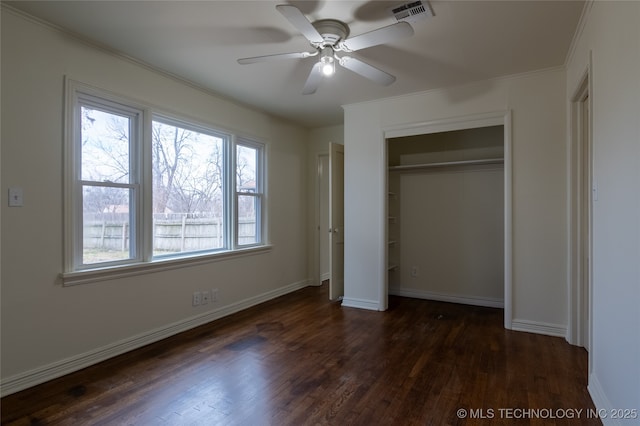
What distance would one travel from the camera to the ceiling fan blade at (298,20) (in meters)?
1.83

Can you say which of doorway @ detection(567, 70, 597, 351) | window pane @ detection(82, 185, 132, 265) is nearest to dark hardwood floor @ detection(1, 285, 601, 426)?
doorway @ detection(567, 70, 597, 351)

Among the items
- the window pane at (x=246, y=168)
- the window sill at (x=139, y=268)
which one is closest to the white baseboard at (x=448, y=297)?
the window sill at (x=139, y=268)

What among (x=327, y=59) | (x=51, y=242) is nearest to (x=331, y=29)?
(x=327, y=59)

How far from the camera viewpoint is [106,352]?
2785 mm

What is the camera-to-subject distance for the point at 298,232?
5.36 metres

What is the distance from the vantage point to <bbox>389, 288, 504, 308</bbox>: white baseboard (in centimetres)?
427

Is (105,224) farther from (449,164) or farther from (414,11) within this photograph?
(449,164)

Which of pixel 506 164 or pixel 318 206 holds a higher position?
pixel 506 164

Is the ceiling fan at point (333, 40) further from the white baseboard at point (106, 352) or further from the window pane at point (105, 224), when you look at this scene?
the white baseboard at point (106, 352)

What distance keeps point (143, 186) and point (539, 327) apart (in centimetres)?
404

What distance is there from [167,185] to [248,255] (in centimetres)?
138

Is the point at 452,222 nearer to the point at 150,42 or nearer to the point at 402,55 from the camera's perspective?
the point at 402,55

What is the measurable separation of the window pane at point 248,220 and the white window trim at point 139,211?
0.11 metres

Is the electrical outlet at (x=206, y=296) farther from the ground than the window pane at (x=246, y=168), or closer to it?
closer to it
